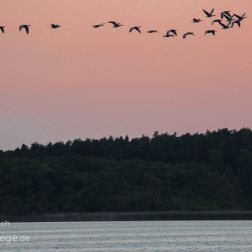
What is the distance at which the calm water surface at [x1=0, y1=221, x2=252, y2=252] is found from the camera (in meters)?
125

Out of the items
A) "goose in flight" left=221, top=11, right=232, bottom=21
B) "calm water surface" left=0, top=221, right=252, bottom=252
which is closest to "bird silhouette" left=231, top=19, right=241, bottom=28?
"goose in flight" left=221, top=11, right=232, bottom=21

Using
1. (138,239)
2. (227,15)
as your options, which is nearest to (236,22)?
(227,15)

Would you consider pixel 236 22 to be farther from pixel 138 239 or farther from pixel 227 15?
pixel 138 239

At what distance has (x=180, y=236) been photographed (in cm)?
14688

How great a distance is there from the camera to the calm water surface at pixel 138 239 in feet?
411

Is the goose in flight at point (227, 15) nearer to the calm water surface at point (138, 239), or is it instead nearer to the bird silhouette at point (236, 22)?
the bird silhouette at point (236, 22)

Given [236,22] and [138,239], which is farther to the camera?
[138,239]

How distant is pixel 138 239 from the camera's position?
463 feet

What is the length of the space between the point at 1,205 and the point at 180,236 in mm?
55373

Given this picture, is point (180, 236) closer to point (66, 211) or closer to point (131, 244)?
point (131, 244)

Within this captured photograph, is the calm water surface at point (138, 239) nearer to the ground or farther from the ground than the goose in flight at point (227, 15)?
nearer to the ground

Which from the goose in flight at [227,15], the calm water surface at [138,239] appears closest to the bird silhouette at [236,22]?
the goose in flight at [227,15]

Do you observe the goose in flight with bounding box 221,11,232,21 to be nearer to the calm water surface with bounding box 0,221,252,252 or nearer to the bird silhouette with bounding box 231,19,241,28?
the bird silhouette with bounding box 231,19,241,28

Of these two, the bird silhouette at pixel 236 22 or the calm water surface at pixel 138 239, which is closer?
the bird silhouette at pixel 236 22
